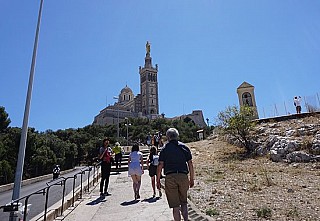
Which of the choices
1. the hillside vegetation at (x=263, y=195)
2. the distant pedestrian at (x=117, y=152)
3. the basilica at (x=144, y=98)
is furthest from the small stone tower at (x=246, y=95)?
the basilica at (x=144, y=98)

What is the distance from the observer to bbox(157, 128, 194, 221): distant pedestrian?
3814 mm

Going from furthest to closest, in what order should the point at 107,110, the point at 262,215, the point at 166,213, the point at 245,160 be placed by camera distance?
1. the point at 107,110
2. the point at 245,160
3. the point at 166,213
4. the point at 262,215

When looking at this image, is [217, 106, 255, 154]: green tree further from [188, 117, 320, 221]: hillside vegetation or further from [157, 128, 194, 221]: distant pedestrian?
[157, 128, 194, 221]: distant pedestrian

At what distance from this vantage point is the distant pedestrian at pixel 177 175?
3.81 metres

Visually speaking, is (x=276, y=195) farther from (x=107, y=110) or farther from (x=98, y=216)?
(x=107, y=110)

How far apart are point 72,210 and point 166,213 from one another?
2479 millimetres

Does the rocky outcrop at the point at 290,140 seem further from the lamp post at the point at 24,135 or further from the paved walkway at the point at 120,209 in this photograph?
the lamp post at the point at 24,135

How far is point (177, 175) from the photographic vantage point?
3.84m

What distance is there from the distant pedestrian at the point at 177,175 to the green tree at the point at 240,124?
14294 mm

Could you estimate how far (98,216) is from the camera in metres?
5.31

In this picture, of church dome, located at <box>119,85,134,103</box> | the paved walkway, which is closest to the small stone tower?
the paved walkway

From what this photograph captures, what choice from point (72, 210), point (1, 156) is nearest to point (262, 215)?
point (72, 210)

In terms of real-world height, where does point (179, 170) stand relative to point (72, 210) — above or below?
above

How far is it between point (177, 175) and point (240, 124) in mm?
14734
